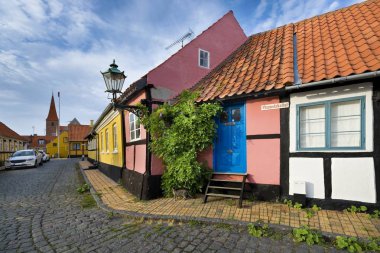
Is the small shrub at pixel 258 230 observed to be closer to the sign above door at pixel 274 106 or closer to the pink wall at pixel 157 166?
the sign above door at pixel 274 106

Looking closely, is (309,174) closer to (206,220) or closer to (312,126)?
(312,126)

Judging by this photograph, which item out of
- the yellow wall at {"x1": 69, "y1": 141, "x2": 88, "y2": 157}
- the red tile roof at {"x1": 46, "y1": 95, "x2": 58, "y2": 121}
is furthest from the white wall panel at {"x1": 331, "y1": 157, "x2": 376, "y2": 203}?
the red tile roof at {"x1": 46, "y1": 95, "x2": 58, "y2": 121}

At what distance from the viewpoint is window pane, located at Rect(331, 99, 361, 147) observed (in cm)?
439

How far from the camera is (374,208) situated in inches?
163

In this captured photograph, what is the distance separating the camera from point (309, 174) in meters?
4.79

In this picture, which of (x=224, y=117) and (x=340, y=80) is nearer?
(x=340, y=80)

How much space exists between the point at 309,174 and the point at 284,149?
73cm

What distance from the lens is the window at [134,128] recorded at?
7.46 m

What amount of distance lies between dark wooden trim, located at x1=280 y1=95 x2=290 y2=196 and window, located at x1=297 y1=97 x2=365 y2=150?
0.25m

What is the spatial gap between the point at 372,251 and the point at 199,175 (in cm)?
355

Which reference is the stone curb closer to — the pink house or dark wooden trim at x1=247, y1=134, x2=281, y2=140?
the pink house

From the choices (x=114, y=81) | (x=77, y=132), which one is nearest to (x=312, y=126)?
(x=114, y=81)

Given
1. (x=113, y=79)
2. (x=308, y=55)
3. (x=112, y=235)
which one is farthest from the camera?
(x=113, y=79)

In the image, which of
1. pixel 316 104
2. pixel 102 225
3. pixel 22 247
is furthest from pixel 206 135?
pixel 22 247
